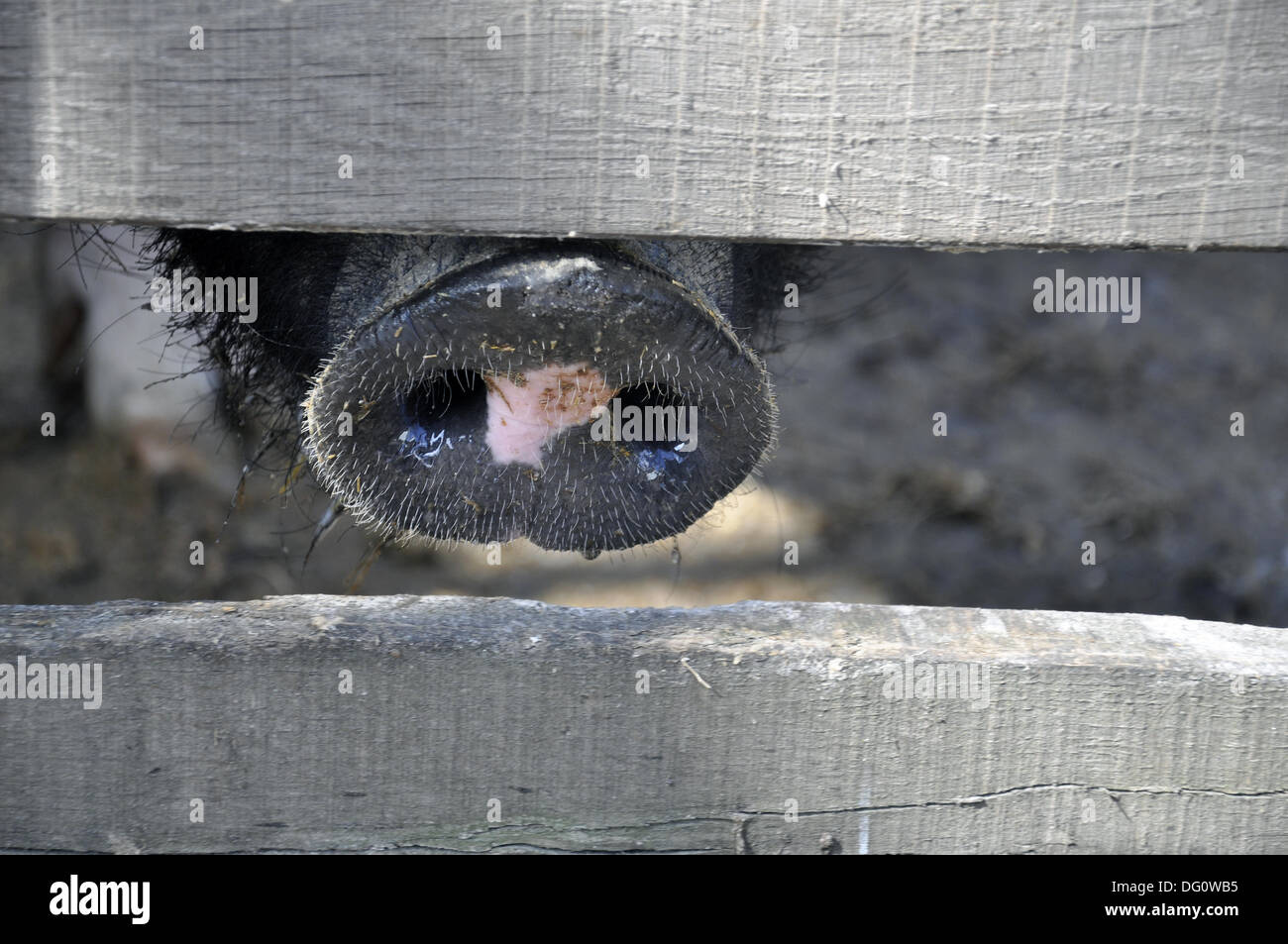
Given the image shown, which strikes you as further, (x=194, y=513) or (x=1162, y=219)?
(x=194, y=513)

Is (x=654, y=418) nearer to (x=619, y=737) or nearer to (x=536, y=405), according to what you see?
(x=536, y=405)

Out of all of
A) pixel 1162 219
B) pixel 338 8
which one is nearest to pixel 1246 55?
pixel 1162 219

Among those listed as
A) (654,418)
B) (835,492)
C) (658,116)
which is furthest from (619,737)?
(835,492)

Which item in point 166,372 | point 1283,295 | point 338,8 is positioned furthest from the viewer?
point 1283,295

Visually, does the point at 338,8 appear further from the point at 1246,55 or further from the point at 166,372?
the point at 166,372

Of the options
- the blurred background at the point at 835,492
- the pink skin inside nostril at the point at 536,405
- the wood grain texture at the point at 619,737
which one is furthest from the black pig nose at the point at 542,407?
the blurred background at the point at 835,492

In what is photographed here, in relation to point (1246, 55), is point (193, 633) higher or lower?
lower
